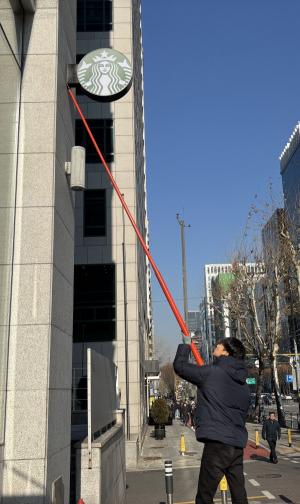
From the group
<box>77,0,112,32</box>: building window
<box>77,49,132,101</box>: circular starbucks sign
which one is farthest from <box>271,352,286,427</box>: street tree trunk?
<box>77,49,132,101</box>: circular starbucks sign

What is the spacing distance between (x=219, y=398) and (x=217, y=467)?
545 millimetres

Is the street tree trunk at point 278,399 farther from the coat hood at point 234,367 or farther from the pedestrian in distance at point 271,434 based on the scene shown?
the coat hood at point 234,367

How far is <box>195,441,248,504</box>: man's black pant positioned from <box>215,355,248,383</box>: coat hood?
1.77 feet

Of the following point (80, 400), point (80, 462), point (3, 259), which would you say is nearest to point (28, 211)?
point (3, 259)

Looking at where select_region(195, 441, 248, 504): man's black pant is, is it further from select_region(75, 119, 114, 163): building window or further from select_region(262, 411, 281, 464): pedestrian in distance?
select_region(75, 119, 114, 163): building window

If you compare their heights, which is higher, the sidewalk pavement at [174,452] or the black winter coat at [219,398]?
the black winter coat at [219,398]

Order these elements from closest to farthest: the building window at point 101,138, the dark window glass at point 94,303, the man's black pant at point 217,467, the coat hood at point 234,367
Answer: the man's black pant at point 217,467
the coat hood at point 234,367
the dark window glass at point 94,303
the building window at point 101,138

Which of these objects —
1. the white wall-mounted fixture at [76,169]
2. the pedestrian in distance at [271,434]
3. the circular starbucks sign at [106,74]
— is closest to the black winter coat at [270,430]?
the pedestrian in distance at [271,434]

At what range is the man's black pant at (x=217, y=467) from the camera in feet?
13.1

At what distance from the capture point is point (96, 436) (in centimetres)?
833

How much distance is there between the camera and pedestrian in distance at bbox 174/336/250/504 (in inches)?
157

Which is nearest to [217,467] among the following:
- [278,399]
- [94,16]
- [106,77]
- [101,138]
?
[106,77]

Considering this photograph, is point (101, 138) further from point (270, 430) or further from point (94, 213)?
point (270, 430)

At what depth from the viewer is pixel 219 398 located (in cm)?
404
